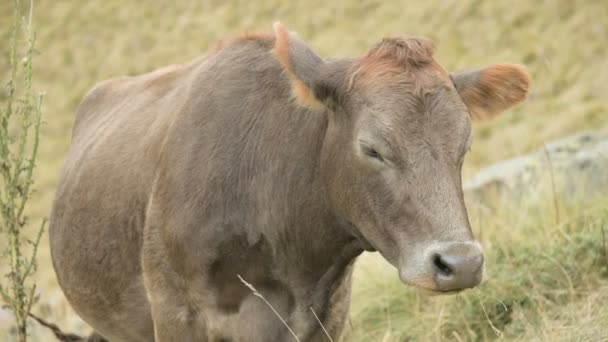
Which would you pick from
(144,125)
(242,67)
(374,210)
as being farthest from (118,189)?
(374,210)

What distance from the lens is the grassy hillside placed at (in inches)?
246

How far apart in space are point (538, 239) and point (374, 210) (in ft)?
10.3

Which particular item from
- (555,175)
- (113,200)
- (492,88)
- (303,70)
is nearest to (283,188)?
(303,70)

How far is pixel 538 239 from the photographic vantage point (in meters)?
6.87

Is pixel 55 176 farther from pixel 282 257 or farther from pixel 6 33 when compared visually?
pixel 282 257

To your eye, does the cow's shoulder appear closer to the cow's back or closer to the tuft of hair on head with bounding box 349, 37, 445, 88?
the cow's back

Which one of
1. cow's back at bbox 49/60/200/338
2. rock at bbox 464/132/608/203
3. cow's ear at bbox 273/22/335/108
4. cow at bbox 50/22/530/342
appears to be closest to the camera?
cow at bbox 50/22/530/342

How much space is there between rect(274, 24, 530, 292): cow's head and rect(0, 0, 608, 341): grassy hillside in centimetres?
151

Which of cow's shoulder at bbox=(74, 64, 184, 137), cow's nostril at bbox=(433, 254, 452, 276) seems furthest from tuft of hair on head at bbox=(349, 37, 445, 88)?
cow's shoulder at bbox=(74, 64, 184, 137)

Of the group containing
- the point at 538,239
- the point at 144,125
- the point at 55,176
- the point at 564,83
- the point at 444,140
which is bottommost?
the point at 55,176

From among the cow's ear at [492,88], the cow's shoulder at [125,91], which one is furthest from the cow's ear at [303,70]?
the cow's shoulder at [125,91]

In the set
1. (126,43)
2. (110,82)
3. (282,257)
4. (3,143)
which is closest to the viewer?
(282,257)

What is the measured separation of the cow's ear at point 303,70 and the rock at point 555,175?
314 cm

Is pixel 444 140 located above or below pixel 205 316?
above
